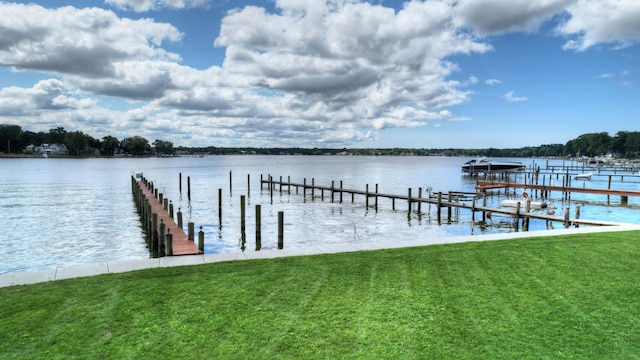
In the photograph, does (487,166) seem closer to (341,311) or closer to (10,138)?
(341,311)

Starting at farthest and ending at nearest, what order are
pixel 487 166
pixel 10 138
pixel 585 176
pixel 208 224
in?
pixel 10 138, pixel 487 166, pixel 585 176, pixel 208 224

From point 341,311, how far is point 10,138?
9039 inches

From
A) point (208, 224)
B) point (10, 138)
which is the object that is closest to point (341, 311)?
point (208, 224)

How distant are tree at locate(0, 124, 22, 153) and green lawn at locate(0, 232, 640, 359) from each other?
22241cm

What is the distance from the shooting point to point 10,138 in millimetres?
187875

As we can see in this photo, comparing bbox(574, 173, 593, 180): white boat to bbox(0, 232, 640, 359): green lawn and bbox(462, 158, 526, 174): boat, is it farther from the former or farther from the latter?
bbox(0, 232, 640, 359): green lawn

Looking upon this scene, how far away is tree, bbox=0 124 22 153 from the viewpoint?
18500cm

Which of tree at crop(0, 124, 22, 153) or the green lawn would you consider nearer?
the green lawn

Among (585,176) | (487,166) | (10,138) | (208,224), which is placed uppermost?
(10,138)

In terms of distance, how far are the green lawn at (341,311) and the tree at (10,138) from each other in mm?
222406

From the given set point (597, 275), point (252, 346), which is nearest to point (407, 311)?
point (252, 346)

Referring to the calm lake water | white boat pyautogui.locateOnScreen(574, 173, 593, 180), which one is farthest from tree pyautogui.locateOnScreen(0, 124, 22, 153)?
white boat pyautogui.locateOnScreen(574, 173, 593, 180)

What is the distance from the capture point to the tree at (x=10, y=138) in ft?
607

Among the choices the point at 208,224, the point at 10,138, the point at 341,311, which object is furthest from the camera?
the point at 10,138
